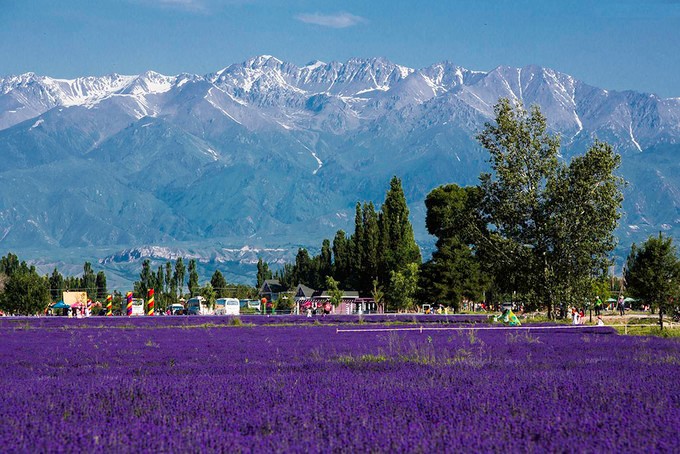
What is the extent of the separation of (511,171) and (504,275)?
636cm

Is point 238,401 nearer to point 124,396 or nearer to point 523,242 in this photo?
point 124,396

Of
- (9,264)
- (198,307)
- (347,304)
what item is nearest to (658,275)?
(347,304)

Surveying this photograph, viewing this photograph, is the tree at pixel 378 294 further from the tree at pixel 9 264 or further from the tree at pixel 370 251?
the tree at pixel 9 264

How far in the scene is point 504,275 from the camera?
6131 centimetres

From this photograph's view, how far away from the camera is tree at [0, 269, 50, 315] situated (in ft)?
385

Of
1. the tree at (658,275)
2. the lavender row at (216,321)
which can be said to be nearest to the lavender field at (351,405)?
the tree at (658,275)

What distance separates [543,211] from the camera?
5847 centimetres

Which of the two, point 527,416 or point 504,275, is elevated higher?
point 504,275

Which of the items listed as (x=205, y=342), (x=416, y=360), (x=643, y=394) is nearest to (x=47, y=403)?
(x=643, y=394)

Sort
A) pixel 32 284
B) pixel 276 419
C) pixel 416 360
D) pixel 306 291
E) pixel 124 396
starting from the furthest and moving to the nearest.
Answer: pixel 306 291 < pixel 32 284 < pixel 416 360 < pixel 124 396 < pixel 276 419

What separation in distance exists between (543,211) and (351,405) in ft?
150

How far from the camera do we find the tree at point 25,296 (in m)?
117

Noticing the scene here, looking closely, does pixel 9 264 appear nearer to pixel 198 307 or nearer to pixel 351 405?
pixel 198 307

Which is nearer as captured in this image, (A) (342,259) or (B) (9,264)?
(A) (342,259)
